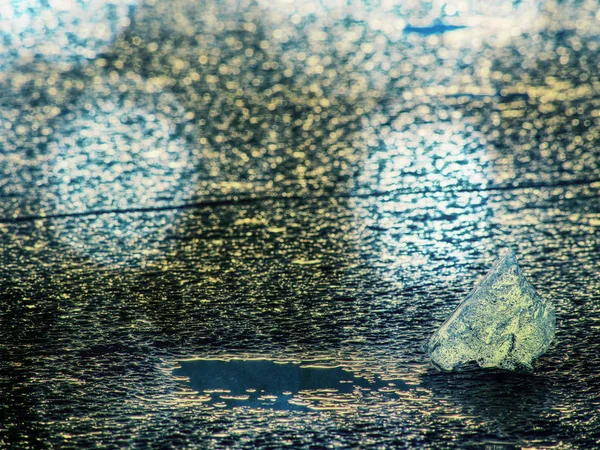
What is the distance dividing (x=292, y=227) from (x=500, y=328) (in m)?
1.52

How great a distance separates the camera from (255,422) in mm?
2627

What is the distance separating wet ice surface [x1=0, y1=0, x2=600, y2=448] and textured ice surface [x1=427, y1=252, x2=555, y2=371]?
0.07 meters

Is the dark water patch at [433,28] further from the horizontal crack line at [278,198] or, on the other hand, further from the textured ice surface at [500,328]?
Answer: the textured ice surface at [500,328]

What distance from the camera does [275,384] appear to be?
9.35 ft

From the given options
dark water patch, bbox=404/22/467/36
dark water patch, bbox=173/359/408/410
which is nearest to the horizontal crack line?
dark water patch, bbox=173/359/408/410

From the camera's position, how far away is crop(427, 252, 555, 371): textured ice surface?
2906mm

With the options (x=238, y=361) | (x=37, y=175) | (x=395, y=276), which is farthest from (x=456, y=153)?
(x=238, y=361)

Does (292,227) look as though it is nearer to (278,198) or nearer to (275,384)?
(278,198)

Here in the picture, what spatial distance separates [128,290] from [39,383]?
798 millimetres

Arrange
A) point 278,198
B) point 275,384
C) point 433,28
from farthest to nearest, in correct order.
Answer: point 433,28, point 278,198, point 275,384

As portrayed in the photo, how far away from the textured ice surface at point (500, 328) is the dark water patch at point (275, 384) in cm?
23

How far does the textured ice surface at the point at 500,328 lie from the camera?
2.91 metres

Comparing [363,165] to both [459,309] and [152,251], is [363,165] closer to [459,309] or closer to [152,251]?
[152,251]

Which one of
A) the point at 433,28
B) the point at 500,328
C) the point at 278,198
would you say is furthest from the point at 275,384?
the point at 433,28
